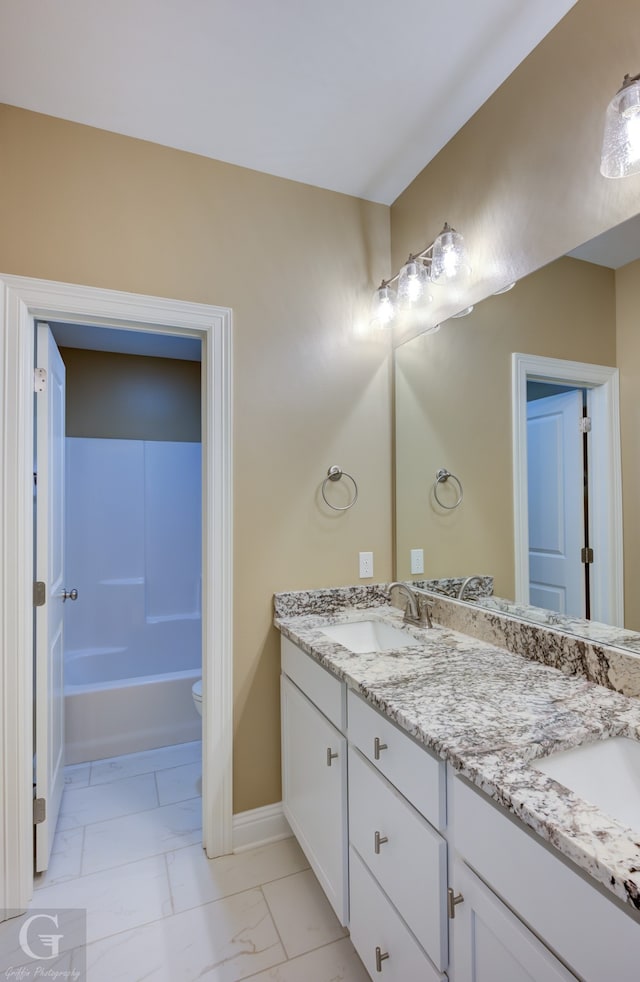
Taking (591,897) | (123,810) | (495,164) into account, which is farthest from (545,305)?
(123,810)

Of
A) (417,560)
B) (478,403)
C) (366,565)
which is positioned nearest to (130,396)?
(366,565)

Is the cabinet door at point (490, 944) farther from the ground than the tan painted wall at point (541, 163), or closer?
closer

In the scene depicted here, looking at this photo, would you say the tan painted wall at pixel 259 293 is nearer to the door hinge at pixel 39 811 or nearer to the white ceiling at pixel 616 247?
the door hinge at pixel 39 811

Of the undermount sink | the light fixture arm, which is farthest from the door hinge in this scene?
the light fixture arm

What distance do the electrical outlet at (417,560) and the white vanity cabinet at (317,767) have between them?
0.61m

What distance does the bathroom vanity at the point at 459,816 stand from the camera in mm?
658

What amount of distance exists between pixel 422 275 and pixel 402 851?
1.80 m

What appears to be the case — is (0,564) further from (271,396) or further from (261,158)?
(261,158)

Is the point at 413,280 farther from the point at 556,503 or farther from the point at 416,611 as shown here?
the point at 416,611

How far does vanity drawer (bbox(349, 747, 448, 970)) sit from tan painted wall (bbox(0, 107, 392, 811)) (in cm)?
74

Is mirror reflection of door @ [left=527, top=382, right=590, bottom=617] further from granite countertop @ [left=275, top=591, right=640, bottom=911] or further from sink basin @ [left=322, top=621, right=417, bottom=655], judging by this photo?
sink basin @ [left=322, top=621, right=417, bottom=655]

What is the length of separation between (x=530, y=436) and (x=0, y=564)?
1708mm

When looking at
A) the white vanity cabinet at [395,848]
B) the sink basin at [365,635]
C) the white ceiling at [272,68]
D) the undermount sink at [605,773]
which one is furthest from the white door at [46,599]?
the undermount sink at [605,773]

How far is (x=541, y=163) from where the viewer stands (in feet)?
4.63
